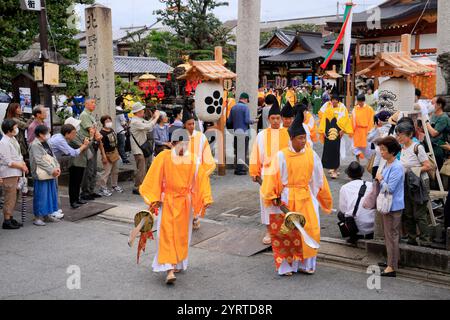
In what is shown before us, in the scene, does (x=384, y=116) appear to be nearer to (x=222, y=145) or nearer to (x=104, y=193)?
(x=222, y=145)

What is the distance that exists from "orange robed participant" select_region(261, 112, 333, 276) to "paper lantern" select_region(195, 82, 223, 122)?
5236 mm

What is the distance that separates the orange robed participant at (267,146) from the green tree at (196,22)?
65.6 ft

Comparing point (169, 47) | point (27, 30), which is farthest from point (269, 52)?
point (27, 30)

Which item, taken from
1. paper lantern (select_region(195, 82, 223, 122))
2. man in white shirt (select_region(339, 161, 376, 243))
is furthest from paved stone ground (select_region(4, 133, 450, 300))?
paper lantern (select_region(195, 82, 223, 122))

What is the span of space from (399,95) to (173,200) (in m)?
3.88

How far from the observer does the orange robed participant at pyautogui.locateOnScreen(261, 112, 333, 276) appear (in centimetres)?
578

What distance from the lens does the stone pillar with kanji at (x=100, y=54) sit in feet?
36.8

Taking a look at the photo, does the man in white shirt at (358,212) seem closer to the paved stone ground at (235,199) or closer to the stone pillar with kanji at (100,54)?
the paved stone ground at (235,199)

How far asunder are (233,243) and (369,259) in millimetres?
1910

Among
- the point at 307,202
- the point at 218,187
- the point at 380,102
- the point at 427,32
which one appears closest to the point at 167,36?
the point at 427,32

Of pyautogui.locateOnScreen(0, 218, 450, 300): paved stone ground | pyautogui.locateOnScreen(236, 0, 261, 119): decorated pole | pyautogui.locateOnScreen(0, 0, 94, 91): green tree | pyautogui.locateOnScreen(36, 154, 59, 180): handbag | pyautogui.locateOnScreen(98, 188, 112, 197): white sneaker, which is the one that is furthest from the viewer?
pyautogui.locateOnScreen(0, 0, 94, 91): green tree

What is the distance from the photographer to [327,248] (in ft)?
21.7

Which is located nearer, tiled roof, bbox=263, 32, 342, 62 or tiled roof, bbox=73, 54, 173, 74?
tiled roof, bbox=263, 32, 342, 62

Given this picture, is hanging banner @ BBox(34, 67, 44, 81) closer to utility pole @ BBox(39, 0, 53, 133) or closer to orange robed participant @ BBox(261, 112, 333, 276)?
utility pole @ BBox(39, 0, 53, 133)
